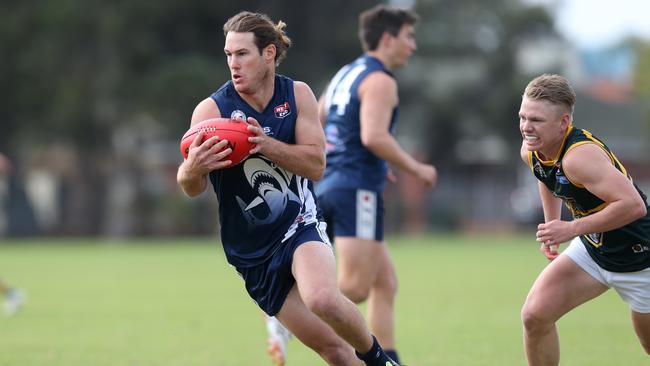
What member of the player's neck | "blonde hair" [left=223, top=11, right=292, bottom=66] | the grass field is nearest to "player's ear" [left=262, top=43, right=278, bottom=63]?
"blonde hair" [left=223, top=11, right=292, bottom=66]

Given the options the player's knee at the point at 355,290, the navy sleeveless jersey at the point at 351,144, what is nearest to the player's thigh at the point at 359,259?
the player's knee at the point at 355,290

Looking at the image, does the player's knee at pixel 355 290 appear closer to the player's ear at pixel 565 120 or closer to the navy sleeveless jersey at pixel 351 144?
the navy sleeveless jersey at pixel 351 144

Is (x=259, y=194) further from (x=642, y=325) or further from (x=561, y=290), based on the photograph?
(x=642, y=325)

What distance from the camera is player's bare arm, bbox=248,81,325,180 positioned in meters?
5.67

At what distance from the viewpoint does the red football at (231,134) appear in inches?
221

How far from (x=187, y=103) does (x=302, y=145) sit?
3144cm

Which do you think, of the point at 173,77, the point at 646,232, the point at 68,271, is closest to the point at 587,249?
the point at 646,232

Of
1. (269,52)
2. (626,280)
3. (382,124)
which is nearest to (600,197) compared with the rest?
(626,280)

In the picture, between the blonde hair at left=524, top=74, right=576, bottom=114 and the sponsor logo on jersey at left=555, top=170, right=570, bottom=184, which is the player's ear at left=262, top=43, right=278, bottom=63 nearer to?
the blonde hair at left=524, top=74, right=576, bottom=114

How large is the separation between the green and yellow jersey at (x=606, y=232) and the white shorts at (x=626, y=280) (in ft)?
0.13

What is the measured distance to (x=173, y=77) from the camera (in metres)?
36.5

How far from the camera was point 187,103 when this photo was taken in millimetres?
36844

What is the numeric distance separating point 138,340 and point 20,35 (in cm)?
3094

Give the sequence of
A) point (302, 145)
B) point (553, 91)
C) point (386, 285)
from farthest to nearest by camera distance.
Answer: point (386, 285) < point (302, 145) < point (553, 91)
